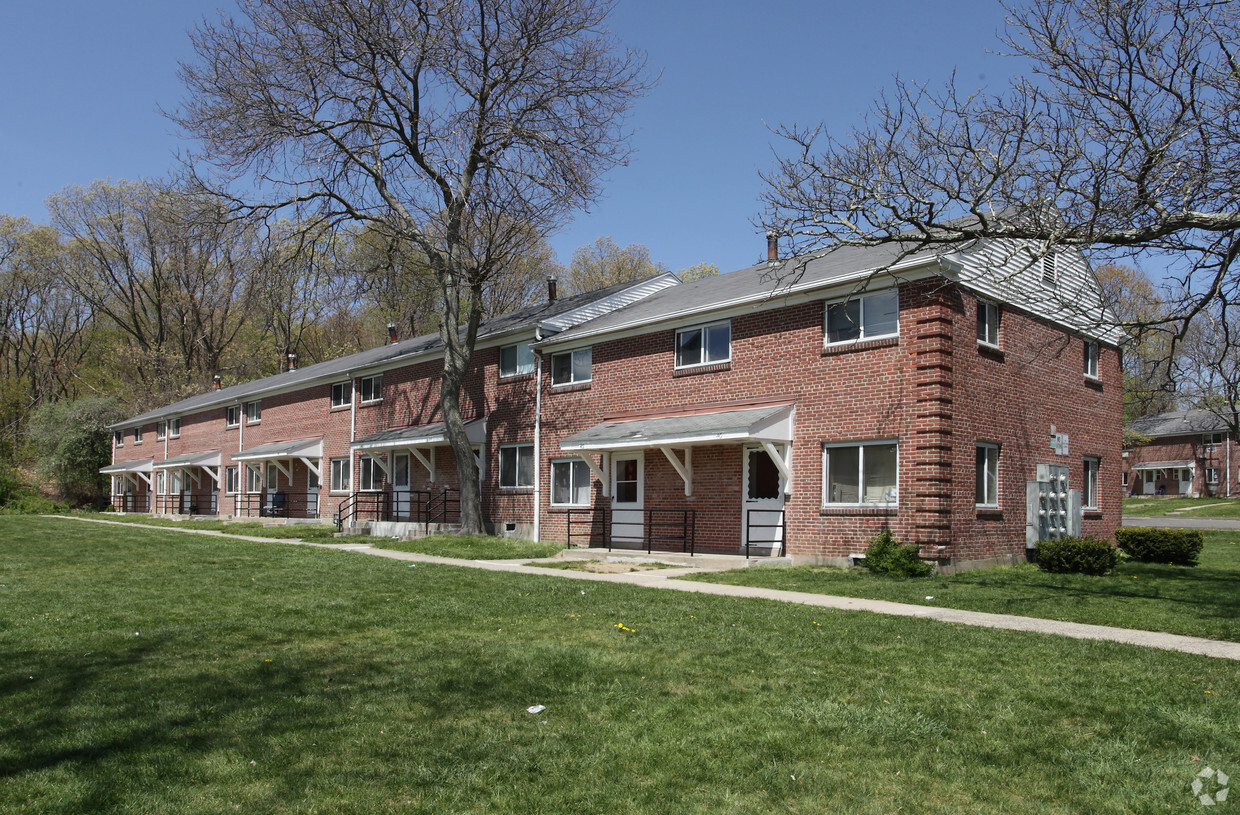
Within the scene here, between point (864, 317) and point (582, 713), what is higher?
point (864, 317)

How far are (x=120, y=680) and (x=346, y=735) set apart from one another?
2365 mm

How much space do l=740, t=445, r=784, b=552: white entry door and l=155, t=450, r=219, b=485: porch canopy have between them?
96.6ft

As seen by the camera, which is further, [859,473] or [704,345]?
[704,345]

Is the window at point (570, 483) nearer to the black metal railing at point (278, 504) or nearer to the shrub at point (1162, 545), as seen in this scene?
the shrub at point (1162, 545)

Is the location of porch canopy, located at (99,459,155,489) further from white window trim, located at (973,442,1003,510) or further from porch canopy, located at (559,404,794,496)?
white window trim, located at (973,442,1003,510)

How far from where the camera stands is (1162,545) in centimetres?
1922

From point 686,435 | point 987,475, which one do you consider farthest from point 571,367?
point 987,475

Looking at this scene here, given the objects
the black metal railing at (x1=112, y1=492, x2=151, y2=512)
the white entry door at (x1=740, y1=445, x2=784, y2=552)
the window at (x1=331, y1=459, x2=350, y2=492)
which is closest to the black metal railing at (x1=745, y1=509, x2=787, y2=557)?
the white entry door at (x1=740, y1=445, x2=784, y2=552)

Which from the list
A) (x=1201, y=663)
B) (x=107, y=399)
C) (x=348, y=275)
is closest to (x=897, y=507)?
(x=1201, y=663)

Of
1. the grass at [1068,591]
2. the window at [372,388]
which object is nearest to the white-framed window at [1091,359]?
the grass at [1068,591]

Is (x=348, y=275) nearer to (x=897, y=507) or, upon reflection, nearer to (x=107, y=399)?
(x=107, y=399)

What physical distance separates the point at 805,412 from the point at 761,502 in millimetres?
2079

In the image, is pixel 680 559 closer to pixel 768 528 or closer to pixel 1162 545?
pixel 768 528

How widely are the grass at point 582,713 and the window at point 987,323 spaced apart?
8.77 m
